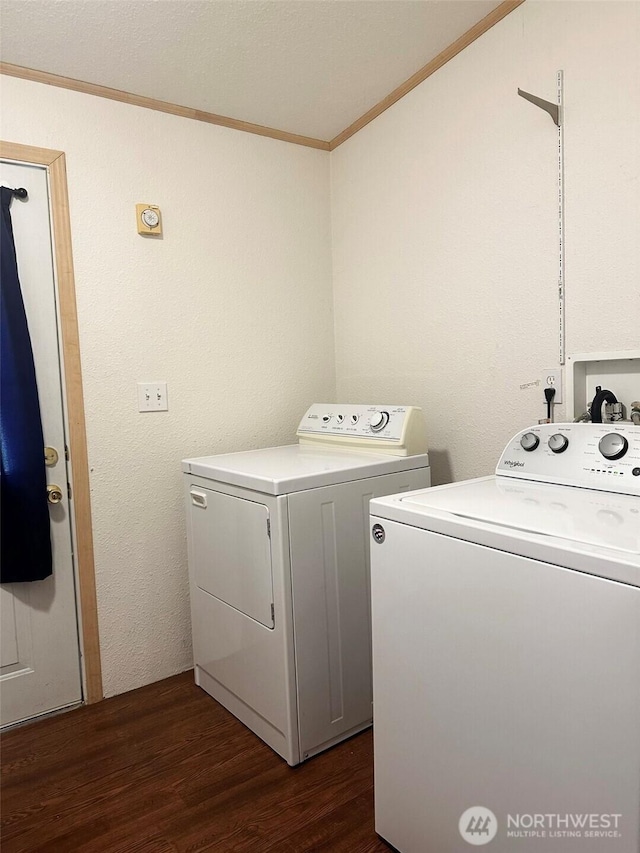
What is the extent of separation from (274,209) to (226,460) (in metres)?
1.19

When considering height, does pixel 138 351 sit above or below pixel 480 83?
below

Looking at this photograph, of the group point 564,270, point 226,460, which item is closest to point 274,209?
point 226,460

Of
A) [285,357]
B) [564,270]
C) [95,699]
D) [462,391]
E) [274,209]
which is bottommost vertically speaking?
[95,699]

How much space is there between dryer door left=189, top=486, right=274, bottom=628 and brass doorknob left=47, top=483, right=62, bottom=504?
18.7 inches

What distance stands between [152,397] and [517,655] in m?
1.67

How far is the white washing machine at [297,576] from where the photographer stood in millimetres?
1698

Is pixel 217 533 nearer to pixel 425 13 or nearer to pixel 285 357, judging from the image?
pixel 285 357

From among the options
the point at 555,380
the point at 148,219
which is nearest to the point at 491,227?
the point at 555,380

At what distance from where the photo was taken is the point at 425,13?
1766mm

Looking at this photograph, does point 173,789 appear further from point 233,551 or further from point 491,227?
point 491,227

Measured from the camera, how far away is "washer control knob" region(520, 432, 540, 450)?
1515 millimetres

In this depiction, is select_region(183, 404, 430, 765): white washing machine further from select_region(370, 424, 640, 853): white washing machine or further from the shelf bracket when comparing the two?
the shelf bracket

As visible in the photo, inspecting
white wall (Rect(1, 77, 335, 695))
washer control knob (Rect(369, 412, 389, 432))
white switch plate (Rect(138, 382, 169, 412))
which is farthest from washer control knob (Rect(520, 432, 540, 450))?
white switch plate (Rect(138, 382, 169, 412))

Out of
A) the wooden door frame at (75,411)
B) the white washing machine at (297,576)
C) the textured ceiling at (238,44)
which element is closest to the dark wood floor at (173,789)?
the white washing machine at (297,576)
